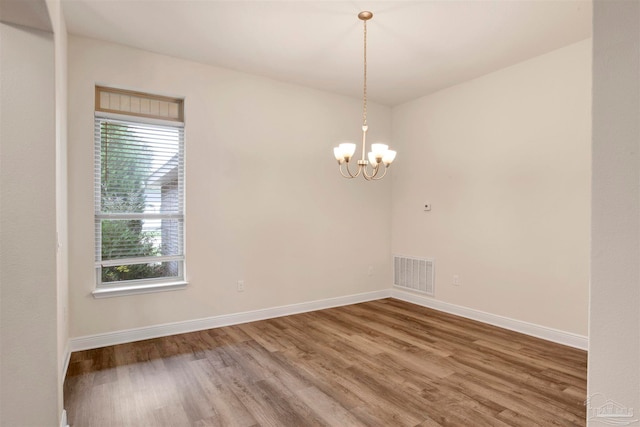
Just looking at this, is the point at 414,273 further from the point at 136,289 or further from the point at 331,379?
the point at 136,289

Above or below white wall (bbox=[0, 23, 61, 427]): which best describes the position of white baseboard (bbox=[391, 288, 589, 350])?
below

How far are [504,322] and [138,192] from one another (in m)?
4.10

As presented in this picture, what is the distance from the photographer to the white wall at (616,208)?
865 mm

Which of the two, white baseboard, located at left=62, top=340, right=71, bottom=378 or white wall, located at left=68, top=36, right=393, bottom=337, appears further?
white wall, located at left=68, top=36, right=393, bottom=337

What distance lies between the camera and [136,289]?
342 centimetres

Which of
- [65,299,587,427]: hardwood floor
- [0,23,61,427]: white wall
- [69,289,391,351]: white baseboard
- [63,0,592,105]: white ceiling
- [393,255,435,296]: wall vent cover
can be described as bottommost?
[65,299,587,427]: hardwood floor

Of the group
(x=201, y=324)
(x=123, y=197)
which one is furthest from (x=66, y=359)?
(x=123, y=197)

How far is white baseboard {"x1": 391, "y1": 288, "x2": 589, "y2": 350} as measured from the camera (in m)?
3.31

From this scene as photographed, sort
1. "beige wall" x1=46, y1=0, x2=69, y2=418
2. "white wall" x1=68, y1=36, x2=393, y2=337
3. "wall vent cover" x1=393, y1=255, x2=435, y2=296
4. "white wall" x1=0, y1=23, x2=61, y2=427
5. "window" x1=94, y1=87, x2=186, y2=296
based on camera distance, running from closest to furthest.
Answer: "white wall" x1=0, y1=23, x2=61, y2=427, "beige wall" x1=46, y1=0, x2=69, y2=418, "white wall" x1=68, y1=36, x2=393, y2=337, "window" x1=94, y1=87, x2=186, y2=296, "wall vent cover" x1=393, y1=255, x2=435, y2=296

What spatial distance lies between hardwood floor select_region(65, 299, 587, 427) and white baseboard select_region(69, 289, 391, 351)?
10 centimetres

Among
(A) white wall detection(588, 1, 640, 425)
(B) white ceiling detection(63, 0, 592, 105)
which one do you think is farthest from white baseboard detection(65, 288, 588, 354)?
(A) white wall detection(588, 1, 640, 425)

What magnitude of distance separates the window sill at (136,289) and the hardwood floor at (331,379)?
1.59 ft

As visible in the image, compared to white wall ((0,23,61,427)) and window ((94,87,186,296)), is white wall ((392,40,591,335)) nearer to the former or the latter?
window ((94,87,186,296))

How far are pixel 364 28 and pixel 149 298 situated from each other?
129 inches
